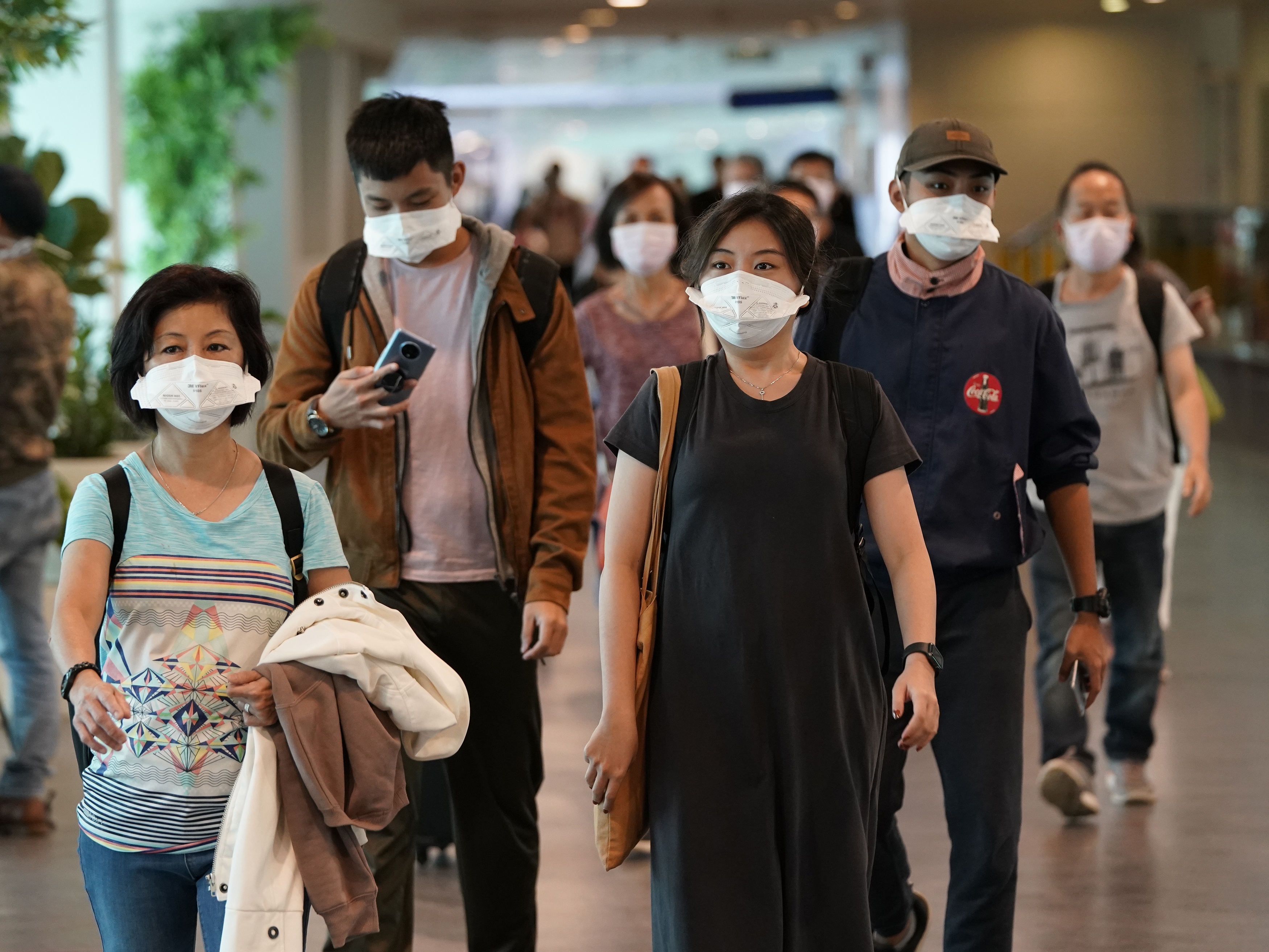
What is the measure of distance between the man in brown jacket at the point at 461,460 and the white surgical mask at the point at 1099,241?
2.16 m

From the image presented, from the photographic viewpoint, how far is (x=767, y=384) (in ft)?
7.96

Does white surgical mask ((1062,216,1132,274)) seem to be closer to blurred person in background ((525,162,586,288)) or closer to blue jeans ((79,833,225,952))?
blue jeans ((79,833,225,952))

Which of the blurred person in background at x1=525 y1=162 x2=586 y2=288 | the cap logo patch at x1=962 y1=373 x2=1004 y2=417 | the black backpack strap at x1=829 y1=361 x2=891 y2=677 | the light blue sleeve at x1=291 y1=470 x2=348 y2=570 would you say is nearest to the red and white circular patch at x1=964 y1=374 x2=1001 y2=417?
the cap logo patch at x1=962 y1=373 x2=1004 y2=417

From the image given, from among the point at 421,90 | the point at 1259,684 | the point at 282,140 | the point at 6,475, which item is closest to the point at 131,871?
the point at 6,475

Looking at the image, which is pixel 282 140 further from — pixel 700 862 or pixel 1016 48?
pixel 700 862

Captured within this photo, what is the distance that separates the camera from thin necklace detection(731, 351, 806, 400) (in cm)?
241

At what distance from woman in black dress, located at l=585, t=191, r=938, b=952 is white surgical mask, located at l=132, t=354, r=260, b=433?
0.64 m

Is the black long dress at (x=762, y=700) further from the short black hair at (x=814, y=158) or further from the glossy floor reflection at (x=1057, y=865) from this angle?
the short black hair at (x=814, y=158)

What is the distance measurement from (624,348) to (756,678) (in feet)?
9.56

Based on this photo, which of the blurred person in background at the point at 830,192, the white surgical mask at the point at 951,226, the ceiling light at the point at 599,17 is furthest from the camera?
the ceiling light at the point at 599,17

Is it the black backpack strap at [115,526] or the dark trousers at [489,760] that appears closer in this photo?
the black backpack strap at [115,526]

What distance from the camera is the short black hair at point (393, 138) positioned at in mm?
2965

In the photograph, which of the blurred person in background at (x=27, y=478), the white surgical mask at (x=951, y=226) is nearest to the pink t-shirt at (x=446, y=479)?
the white surgical mask at (x=951, y=226)

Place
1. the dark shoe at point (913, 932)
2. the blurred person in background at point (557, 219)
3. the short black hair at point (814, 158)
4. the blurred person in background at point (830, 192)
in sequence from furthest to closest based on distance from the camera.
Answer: the blurred person in background at point (557, 219), the short black hair at point (814, 158), the blurred person in background at point (830, 192), the dark shoe at point (913, 932)
